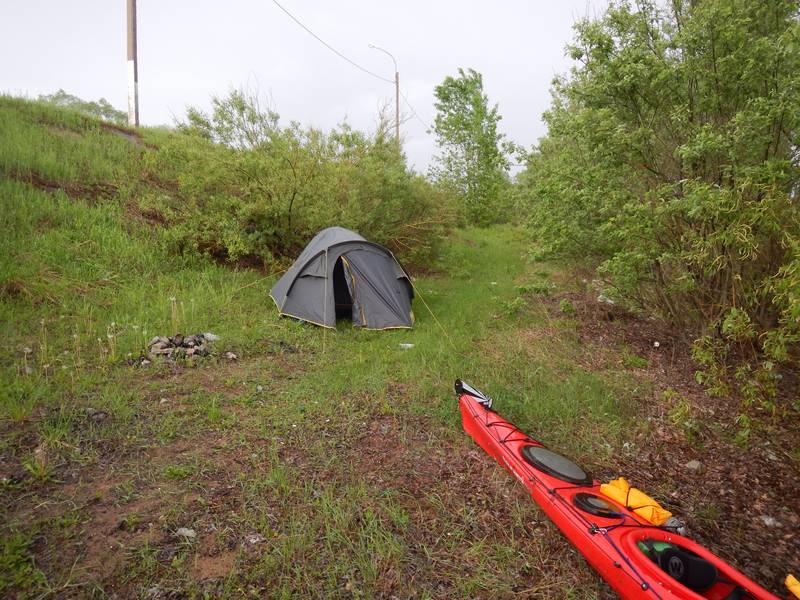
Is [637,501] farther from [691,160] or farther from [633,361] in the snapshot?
[691,160]

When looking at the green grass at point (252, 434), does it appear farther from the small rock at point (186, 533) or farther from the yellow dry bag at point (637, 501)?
the yellow dry bag at point (637, 501)

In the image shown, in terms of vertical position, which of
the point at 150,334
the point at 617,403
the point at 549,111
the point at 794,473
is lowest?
the point at 794,473

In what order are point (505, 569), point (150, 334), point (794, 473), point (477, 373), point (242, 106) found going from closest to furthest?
point (505, 569), point (794, 473), point (477, 373), point (150, 334), point (242, 106)

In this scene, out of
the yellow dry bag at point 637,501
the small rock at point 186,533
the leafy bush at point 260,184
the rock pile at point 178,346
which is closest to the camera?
the small rock at point 186,533

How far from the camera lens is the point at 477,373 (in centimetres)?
552

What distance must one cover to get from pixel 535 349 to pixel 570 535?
3426 mm

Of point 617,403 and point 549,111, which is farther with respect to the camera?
point 549,111

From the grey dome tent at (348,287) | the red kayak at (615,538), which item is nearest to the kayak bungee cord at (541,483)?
the red kayak at (615,538)

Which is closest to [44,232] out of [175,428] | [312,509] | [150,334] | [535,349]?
[150,334]

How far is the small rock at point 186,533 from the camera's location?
2924mm

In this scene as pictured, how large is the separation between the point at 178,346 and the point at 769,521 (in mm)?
6114

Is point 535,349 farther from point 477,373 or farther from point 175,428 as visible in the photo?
point 175,428

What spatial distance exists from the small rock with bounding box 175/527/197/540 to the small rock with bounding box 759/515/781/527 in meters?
4.00

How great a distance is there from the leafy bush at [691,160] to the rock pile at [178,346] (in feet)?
16.1
